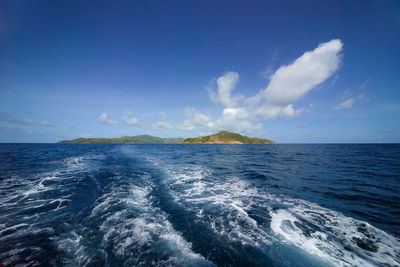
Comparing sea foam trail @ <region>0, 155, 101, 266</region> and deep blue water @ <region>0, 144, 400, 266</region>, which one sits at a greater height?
sea foam trail @ <region>0, 155, 101, 266</region>

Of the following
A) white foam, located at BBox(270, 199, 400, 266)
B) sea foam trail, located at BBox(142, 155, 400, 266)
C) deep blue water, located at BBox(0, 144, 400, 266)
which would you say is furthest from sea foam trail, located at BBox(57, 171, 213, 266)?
white foam, located at BBox(270, 199, 400, 266)

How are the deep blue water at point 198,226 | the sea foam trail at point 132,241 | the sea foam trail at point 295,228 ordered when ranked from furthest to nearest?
1. the sea foam trail at point 295,228
2. the deep blue water at point 198,226
3. the sea foam trail at point 132,241

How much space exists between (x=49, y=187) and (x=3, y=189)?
252 cm

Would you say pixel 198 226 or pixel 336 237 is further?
pixel 198 226

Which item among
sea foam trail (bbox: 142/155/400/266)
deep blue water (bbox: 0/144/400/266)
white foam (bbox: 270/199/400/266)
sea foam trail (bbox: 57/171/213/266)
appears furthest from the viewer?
sea foam trail (bbox: 142/155/400/266)

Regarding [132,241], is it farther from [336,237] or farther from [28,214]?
[336,237]

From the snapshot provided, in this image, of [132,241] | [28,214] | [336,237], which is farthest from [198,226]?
[28,214]

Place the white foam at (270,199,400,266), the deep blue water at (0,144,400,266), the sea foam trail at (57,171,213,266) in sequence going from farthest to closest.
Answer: the white foam at (270,199,400,266)
the deep blue water at (0,144,400,266)
the sea foam trail at (57,171,213,266)

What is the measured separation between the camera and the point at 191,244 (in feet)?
15.1

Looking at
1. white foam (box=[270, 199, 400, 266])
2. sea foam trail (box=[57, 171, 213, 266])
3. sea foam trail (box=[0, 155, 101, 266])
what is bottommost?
white foam (box=[270, 199, 400, 266])

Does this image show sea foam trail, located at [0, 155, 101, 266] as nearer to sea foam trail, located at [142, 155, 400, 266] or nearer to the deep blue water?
the deep blue water

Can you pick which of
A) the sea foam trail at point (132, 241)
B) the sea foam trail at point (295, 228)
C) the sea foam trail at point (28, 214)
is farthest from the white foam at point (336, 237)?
the sea foam trail at point (28, 214)

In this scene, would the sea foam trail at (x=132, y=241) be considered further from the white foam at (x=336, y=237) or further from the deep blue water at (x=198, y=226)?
the white foam at (x=336, y=237)

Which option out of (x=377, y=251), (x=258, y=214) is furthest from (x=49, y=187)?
(x=377, y=251)
